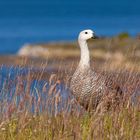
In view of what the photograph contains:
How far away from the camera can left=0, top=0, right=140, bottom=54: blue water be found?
126000mm

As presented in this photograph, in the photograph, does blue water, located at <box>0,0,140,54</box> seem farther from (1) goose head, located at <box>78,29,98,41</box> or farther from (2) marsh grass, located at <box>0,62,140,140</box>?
(2) marsh grass, located at <box>0,62,140,140</box>

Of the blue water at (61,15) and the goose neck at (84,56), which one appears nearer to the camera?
the goose neck at (84,56)

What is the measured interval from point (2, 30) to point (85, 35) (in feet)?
369

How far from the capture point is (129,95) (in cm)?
991

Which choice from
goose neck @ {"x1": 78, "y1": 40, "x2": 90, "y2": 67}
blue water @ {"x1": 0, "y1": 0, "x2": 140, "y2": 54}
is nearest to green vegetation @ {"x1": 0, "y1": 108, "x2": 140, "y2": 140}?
goose neck @ {"x1": 78, "y1": 40, "x2": 90, "y2": 67}

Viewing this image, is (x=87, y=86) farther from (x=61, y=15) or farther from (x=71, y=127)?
(x=61, y=15)

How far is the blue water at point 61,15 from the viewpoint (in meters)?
126

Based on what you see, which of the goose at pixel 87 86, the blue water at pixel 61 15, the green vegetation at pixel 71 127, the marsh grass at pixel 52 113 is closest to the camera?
the green vegetation at pixel 71 127

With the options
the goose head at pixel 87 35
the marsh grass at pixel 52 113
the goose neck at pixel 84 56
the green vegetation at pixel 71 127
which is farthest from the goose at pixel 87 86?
the green vegetation at pixel 71 127

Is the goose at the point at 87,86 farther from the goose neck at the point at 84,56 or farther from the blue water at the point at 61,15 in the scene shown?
the blue water at the point at 61,15

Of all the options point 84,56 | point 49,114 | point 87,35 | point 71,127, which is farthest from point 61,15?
point 71,127

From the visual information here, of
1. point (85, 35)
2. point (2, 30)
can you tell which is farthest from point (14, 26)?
point (85, 35)

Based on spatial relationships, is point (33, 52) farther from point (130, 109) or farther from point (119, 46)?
point (130, 109)

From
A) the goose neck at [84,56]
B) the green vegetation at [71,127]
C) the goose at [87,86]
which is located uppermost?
the goose neck at [84,56]
